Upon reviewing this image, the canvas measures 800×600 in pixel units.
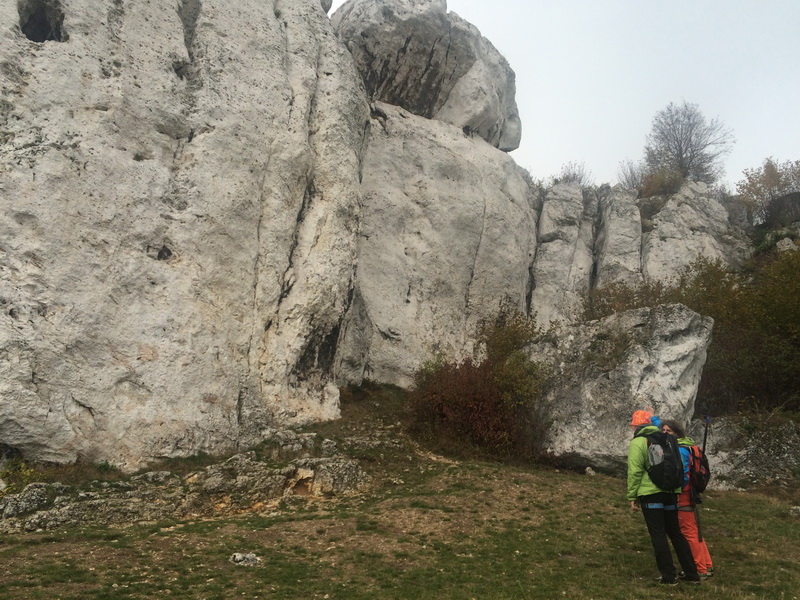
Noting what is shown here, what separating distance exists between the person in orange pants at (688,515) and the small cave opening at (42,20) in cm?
1957

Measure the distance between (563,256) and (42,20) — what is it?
24010 mm

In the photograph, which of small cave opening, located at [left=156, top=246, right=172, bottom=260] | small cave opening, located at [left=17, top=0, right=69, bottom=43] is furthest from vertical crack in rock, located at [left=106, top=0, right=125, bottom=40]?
small cave opening, located at [left=156, top=246, right=172, bottom=260]

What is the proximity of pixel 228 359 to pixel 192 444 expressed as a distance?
2754 mm

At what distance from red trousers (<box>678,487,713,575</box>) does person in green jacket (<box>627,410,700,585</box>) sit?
0.45 ft

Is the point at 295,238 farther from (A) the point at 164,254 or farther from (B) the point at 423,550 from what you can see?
(B) the point at 423,550

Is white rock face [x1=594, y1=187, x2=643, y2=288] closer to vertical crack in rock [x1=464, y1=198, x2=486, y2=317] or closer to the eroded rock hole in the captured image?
vertical crack in rock [x1=464, y1=198, x2=486, y2=317]

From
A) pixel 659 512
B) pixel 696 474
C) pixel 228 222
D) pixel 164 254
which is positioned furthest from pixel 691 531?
pixel 228 222

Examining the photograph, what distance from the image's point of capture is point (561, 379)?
2186 centimetres

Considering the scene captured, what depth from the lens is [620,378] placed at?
68.2 ft

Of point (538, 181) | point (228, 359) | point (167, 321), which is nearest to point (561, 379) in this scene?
point (228, 359)

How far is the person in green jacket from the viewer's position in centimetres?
930

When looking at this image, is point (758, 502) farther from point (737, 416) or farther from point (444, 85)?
point (444, 85)

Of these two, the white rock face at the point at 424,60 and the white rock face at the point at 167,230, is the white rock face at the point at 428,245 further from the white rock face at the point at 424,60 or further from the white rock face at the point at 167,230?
the white rock face at the point at 167,230

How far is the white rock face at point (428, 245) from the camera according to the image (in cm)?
2600
